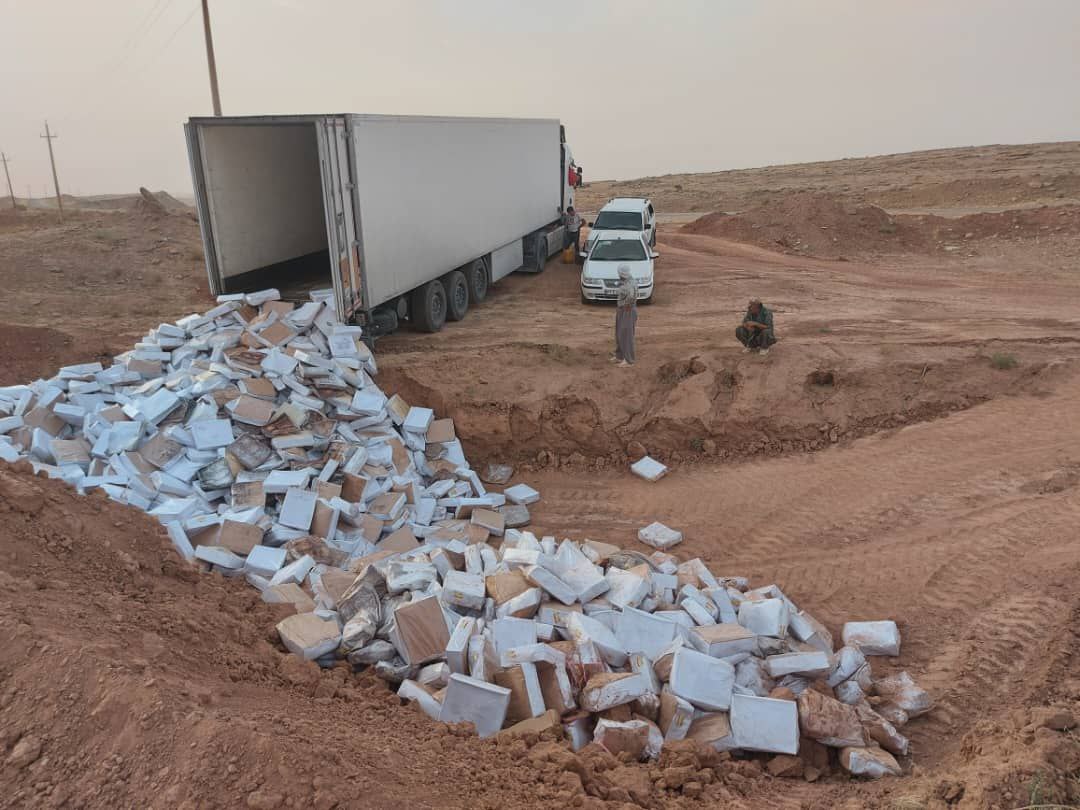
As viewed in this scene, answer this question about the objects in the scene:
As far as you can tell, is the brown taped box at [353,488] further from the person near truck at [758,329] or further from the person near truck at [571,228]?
the person near truck at [571,228]

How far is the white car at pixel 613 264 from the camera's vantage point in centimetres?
1488

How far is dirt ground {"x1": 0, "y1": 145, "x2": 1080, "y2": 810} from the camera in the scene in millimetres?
3791

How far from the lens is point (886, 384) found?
10.6 meters

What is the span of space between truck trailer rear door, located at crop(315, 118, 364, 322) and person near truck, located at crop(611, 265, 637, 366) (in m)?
3.87

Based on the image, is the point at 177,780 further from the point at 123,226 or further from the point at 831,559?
the point at 123,226

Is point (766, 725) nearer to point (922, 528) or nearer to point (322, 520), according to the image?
point (922, 528)

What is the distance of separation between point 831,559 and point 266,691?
19.2ft

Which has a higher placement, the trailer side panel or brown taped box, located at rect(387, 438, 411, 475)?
the trailer side panel

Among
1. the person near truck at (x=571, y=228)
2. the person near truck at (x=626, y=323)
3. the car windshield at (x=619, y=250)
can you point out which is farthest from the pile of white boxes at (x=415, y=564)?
the person near truck at (x=571, y=228)

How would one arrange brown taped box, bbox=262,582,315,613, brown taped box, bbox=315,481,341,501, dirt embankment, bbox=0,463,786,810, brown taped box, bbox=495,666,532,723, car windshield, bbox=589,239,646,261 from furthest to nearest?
1. car windshield, bbox=589,239,646,261
2. brown taped box, bbox=315,481,341,501
3. brown taped box, bbox=262,582,315,613
4. brown taped box, bbox=495,666,532,723
5. dirt embankment, bbox=0,463,786,810

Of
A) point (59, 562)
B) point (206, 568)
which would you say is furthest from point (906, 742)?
point (59, 562)

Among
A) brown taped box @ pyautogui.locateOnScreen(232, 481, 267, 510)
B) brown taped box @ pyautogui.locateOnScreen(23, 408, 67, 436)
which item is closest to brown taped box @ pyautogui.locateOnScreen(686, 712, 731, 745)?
brown taped box @ pyautogui.locateOnScreen(232, 481, 267, 510)

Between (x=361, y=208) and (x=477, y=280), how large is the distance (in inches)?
202

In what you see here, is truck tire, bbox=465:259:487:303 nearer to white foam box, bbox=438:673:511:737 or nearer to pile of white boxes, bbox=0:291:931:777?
pile of white boxes, bbox=0:291:931:777
